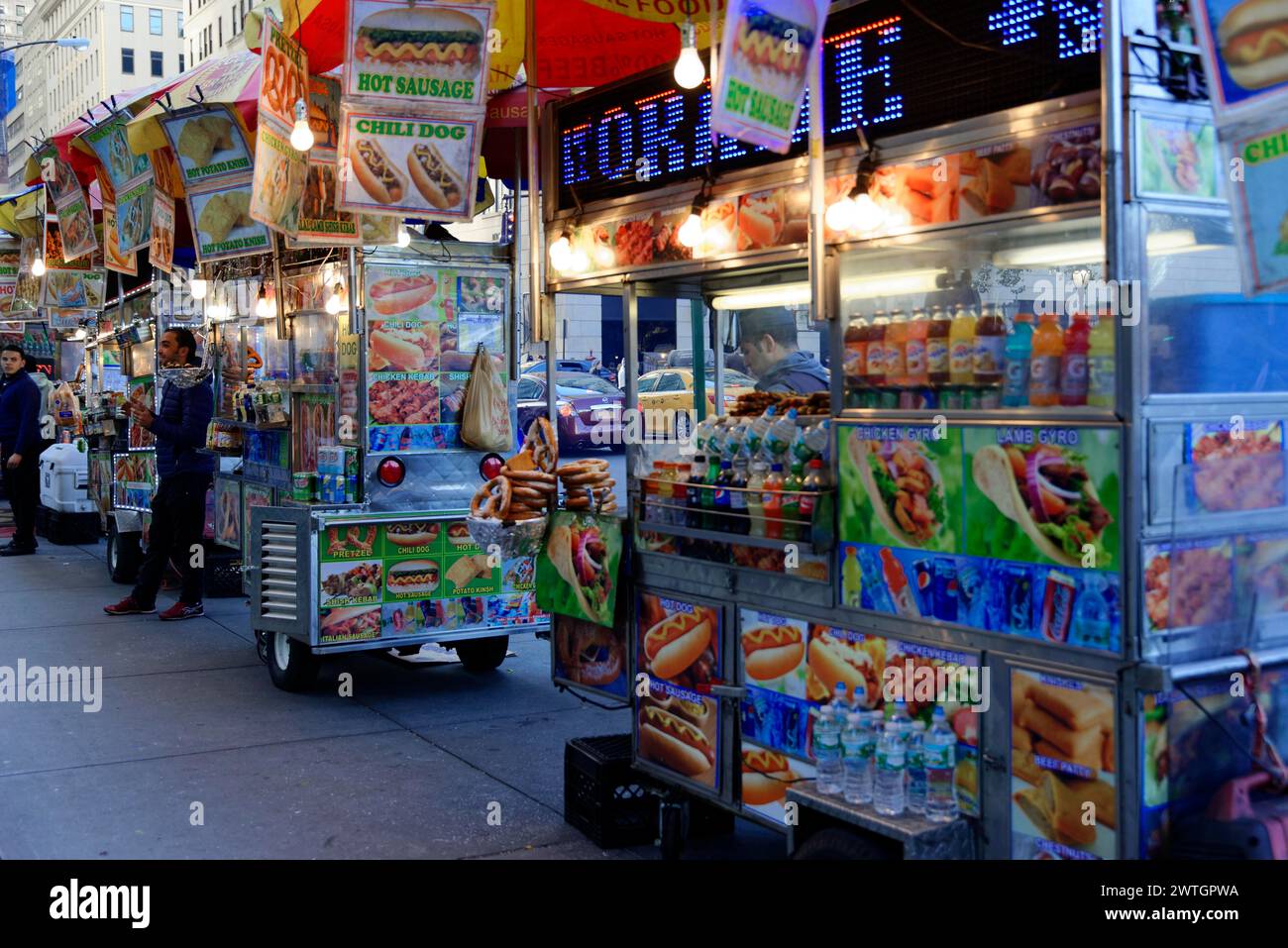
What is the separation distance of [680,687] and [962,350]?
1.81 meters

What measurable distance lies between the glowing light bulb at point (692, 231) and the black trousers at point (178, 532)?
6.17 meters

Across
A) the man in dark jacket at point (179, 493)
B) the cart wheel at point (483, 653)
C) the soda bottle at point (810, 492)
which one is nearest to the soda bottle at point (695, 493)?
the soda bottle at point (810, 492)

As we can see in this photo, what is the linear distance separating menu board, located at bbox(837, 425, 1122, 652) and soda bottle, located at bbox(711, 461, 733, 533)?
0.55m

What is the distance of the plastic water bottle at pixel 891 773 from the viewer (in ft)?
12.7

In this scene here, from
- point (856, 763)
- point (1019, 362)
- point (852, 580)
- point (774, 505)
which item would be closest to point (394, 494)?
point (774, 505)

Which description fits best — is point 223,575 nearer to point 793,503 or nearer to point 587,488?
point 587,488

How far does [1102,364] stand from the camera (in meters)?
3.46

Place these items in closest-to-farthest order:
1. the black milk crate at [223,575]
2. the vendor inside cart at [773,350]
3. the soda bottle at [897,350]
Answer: the soda bottle at [897,350]
the vendor inside cart at [773,350]
the black milk crate at [223,575]

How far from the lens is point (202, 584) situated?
10.7 meters

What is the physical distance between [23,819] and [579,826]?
2.30 m

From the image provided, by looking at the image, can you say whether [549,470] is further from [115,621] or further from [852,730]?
[115,621]

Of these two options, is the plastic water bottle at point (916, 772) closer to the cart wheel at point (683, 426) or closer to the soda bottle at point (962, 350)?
the soda bottle at point (962, 350)

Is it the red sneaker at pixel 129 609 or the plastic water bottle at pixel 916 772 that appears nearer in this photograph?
the plastic water bottle at pixel 916 772

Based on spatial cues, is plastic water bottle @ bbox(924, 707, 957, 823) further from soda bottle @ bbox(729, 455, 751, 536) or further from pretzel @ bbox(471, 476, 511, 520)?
pretzel @ bbox(471, 476, 511, 520)
